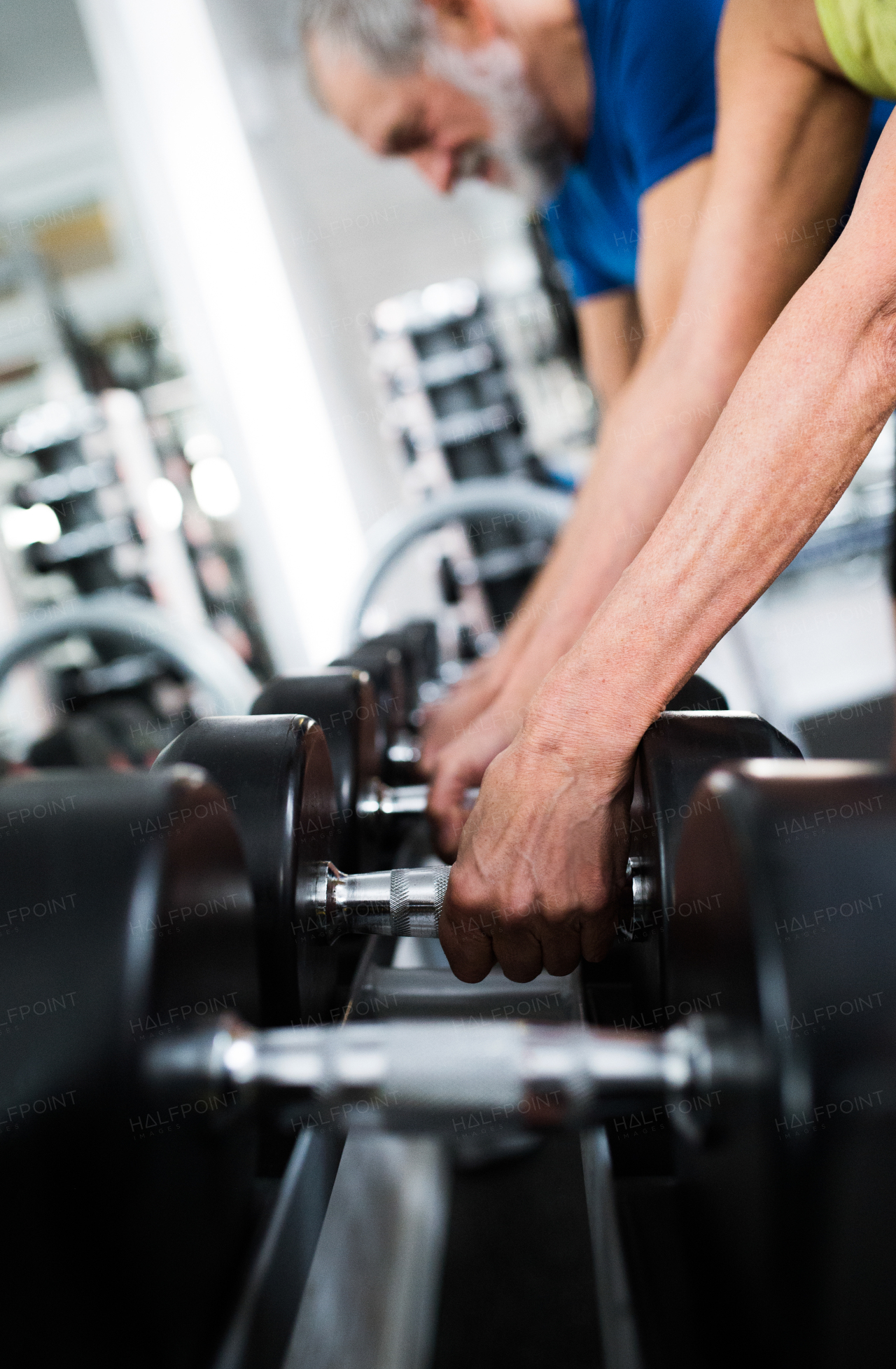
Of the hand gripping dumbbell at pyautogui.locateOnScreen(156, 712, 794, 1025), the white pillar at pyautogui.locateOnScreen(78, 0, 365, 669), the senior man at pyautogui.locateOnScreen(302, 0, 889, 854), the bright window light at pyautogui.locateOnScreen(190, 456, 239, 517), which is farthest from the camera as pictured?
the bright window light at pyautogui.locateOnScreen(190, 456, 239, 517)

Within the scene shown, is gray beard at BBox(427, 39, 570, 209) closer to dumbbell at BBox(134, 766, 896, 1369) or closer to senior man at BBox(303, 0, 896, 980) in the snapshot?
senior man at BBox(303, 0, 896, 980)

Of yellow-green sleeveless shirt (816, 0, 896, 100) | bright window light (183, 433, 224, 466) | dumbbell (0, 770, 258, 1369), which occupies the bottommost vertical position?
dumbbell (0, 770, 258, 1369)

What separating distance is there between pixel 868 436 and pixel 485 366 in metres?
4.05

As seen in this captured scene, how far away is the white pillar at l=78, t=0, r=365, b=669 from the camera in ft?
8.29

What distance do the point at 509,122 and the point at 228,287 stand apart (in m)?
1.70

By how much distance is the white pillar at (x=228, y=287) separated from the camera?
8.29 ft

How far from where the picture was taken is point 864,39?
63cm

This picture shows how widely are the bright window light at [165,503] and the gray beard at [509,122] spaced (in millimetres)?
3835

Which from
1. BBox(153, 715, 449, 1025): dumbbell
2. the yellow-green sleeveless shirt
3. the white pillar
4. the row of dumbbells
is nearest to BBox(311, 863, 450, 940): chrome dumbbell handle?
BBox(153, 715, 449, 1025): dumbbell

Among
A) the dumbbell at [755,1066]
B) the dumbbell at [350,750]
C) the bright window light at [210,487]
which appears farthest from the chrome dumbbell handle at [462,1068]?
the bright window light at [210,487]

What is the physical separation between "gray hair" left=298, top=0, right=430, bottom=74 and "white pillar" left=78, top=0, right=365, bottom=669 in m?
1.69

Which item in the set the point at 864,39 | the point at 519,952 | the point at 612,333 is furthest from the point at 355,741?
the point at 612,333

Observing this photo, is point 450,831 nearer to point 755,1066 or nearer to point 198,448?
point 755,1066

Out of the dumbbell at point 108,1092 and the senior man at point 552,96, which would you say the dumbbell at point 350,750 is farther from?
the senior man at point 552,96
